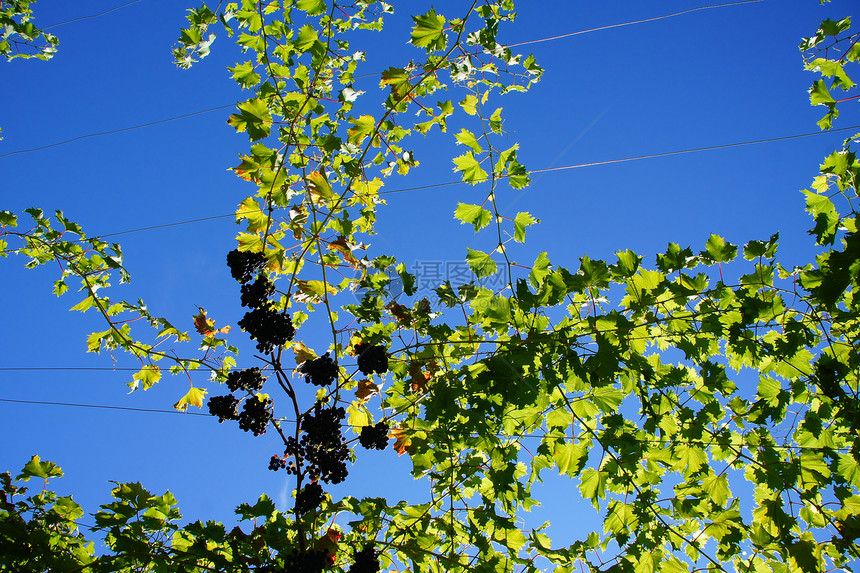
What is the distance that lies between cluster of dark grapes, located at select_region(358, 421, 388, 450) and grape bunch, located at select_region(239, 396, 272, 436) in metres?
0.39

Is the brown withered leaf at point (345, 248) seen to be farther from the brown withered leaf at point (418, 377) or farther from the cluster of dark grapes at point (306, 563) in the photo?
the cluster of dark grapes at point (306, 563)

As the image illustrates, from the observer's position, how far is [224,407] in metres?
1.78

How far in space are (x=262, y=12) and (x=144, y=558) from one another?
241 centimetres

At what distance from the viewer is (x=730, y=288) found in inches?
76.5

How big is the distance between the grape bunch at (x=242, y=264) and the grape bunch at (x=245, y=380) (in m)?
0.38

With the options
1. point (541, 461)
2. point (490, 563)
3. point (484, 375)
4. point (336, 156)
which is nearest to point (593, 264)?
point (484, 375)

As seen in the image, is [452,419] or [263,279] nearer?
[263,279]

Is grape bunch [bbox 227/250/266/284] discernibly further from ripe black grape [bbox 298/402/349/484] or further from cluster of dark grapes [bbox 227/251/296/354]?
ripe black grape [bbox 298/402/349/484]

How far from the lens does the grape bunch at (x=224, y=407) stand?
5.80ft

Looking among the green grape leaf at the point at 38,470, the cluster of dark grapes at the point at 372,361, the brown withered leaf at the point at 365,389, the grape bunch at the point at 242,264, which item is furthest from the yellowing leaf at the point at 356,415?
the green grape leaf at the point at 38,470

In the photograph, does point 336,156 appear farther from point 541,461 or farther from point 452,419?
point 541,461

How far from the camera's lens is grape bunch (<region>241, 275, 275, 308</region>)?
5.90ft

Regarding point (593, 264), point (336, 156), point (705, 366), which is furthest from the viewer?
point (336, 156)

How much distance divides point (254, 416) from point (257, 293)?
491 millimetres
